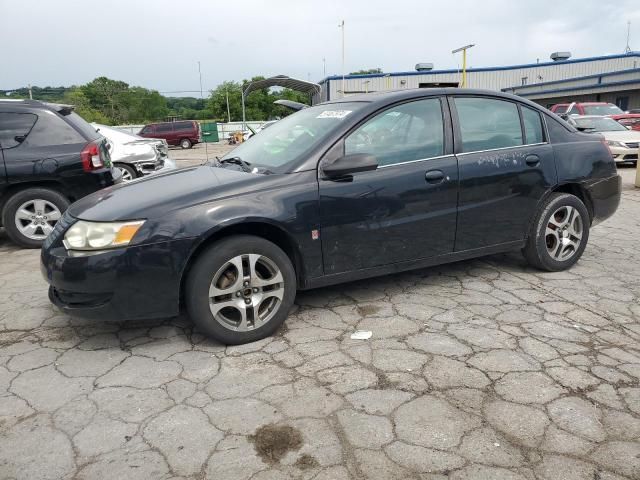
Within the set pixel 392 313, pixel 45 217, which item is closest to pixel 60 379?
pixel 392 313

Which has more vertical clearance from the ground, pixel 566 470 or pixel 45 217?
pixel 45 217

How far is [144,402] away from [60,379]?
63 centimetres

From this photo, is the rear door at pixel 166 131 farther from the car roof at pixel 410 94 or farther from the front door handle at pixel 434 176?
the front door handle at pixel 434 176

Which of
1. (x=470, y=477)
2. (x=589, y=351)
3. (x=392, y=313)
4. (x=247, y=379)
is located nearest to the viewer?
(x=470, y=477)

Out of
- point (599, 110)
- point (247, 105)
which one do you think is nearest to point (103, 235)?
point (599, 110)

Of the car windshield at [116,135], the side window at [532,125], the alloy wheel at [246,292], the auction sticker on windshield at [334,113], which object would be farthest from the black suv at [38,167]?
the side window at [532,125]

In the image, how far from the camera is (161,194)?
3195mm

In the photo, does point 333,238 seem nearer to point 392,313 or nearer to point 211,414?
point 392,313

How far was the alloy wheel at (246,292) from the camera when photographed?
3084 millimetres

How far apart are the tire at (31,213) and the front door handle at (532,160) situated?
483 centimetres

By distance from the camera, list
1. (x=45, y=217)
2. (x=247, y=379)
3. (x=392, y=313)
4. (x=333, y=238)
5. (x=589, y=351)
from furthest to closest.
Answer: (x=45, y=217)
(x=392, y=313)
(x=333, y=238)
(x=589, y=351)
(x=247, y=379)

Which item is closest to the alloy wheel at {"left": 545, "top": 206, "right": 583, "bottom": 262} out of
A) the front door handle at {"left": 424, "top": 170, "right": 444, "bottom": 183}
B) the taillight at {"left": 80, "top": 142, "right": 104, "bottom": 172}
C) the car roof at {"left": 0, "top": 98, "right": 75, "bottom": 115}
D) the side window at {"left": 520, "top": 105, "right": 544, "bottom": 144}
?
the side window at {"left": 520, "top": 105, "right": 544, "bottom": 144}

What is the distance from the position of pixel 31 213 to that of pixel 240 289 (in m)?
3.86

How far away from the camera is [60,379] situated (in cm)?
287
